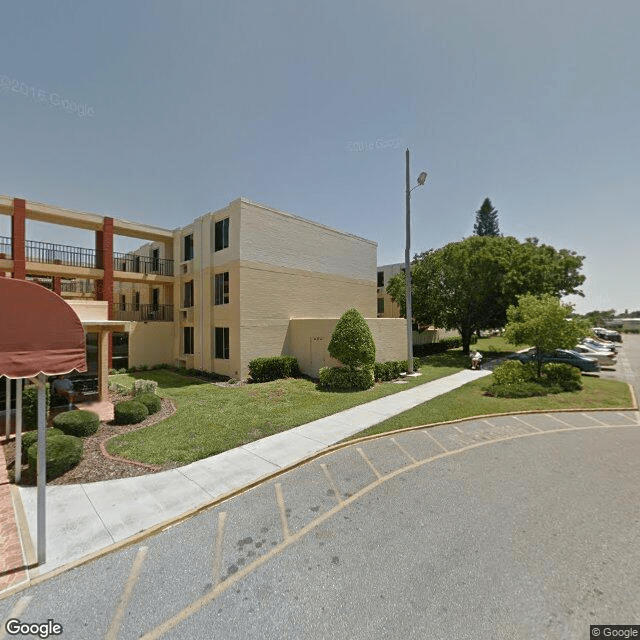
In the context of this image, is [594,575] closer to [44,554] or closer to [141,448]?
[44,554]

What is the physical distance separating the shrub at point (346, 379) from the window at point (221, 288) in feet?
24.4

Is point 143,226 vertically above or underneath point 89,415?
above

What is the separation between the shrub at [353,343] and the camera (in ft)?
51.3

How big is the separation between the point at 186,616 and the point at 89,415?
7505mm

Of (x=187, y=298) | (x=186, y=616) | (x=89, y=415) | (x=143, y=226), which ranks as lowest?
(x=186, y=616)

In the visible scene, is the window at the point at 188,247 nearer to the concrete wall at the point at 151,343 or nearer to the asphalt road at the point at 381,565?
the concrete wall at the point at 151,343

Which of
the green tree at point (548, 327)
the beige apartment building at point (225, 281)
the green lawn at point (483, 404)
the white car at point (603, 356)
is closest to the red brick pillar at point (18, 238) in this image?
the beige apartment building at point (225, 281)

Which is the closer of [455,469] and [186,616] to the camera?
[186,616]

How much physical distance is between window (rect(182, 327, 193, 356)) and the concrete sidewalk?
14243 mm

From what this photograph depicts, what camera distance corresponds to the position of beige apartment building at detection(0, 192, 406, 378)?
1750 centimetres

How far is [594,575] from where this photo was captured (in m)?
4.07

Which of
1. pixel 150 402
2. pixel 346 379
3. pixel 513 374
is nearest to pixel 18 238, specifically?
pixel 150 402

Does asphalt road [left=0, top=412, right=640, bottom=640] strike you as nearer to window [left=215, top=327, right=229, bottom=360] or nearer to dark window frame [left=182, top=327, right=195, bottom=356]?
window [left=215, top=327, right=229, bottom=360]

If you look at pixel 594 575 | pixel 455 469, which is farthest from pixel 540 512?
pixel 455 469
